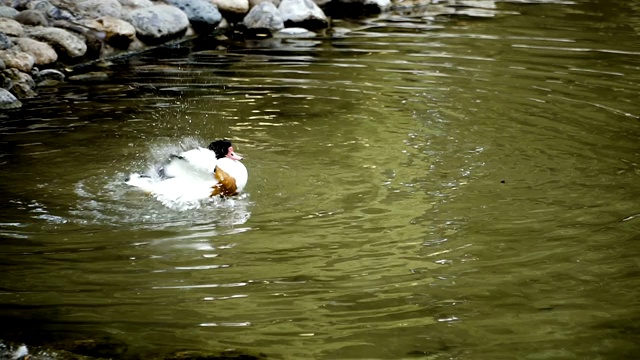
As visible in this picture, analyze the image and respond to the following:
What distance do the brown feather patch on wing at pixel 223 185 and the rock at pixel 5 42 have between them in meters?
5.23

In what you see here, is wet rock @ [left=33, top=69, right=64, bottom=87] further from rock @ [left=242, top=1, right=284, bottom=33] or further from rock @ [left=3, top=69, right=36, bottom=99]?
rock @ [left=242, top=1, right=284, bottom=33]

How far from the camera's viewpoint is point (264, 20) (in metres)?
12.8

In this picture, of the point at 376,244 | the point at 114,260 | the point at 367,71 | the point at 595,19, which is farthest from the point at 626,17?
the point at 114,260

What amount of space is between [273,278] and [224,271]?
29 cm

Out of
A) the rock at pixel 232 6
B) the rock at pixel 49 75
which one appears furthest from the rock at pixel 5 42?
the rock at pixel 232 6

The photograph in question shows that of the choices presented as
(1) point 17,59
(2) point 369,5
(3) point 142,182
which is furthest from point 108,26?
(3) point 142,182

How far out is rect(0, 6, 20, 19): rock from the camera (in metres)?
11.0

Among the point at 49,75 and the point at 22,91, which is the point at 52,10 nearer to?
the point at 49,75

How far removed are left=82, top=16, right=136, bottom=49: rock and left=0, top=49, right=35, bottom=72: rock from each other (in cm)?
139

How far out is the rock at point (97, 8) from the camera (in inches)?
452

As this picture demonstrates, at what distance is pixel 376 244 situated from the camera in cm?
516

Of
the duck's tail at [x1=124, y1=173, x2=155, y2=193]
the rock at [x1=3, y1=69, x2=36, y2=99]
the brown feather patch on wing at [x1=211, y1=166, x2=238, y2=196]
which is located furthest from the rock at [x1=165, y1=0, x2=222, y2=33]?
the brown feather patch on wing at [x1=211, y1=166, x2=238, y2=196]

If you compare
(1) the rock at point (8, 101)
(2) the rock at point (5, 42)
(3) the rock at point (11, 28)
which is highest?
(3) the rock at point (11, 28)

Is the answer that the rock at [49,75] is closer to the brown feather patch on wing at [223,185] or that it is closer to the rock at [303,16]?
the rock at [303,16]
